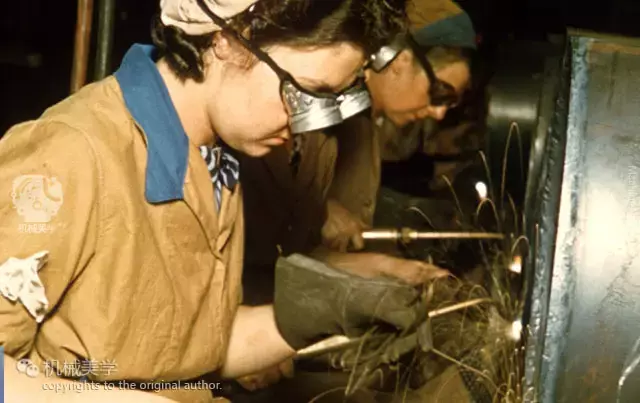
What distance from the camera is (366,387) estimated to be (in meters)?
1.64

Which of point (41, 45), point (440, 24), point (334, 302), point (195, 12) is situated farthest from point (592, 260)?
point (41, 45)

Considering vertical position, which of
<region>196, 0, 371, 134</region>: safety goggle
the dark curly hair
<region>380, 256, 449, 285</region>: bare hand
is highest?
the dark curly hair

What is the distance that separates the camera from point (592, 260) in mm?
1121

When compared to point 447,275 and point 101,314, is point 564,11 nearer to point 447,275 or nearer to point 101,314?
point 447,275

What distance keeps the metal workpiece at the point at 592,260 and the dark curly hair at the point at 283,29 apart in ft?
1.18

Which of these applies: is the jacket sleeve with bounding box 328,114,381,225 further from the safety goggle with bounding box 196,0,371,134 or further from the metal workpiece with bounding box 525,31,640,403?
the metal workpiece with bounding box 525,31,640,403

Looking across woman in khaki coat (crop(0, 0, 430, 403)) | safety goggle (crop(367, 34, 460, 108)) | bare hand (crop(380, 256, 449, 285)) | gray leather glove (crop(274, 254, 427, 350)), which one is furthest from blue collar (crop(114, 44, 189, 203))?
bare hand (crop(380, 256, 449, 285))

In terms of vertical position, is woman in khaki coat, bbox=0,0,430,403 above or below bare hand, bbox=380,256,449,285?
above

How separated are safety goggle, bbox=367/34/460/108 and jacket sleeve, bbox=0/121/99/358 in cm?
68

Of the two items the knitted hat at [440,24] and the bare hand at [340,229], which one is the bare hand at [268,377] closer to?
the bare hand at [340,229]

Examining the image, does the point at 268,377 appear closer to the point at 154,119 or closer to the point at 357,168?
the point at 357,168

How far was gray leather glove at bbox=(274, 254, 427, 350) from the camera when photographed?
1317mm

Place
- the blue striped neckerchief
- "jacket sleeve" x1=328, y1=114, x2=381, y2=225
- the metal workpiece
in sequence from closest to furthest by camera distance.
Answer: the metal workpiece < the blue striped neckerchief < "jacket sleeve" x1=328, y1=114, x2=381, y2=225

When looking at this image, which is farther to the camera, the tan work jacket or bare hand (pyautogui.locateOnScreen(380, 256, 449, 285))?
bare hand (pyautogui.locateOnScreen(380, 256, 449, 285))
